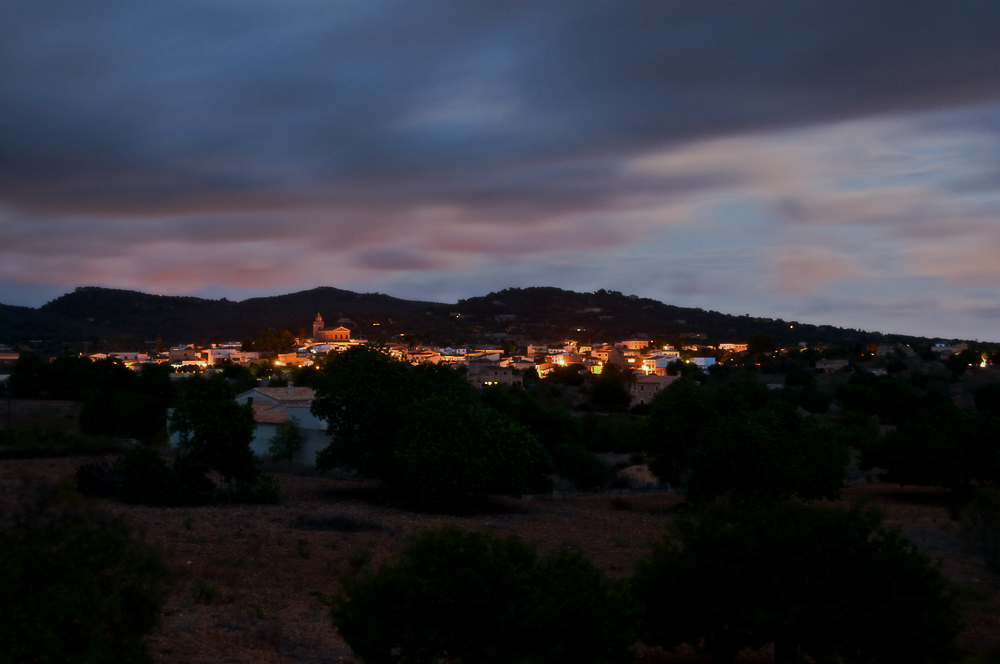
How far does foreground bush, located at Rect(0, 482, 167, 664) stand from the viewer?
5699 millimetres

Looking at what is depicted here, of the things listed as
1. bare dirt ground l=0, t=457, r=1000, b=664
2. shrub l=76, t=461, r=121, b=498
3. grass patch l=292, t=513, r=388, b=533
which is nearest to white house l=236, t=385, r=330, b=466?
bare dirt ground l=0, t=457, r=1000, b=664

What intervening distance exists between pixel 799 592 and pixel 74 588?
7.26 m

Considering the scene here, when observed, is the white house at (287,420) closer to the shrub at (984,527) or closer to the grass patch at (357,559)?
the grass patch at (357,559)

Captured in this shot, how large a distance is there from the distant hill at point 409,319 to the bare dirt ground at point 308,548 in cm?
10263

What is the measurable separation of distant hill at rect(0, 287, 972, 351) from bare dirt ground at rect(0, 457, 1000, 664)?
10263cm

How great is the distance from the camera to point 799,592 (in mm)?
9086

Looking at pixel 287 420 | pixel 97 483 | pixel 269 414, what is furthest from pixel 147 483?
pixel 269 414

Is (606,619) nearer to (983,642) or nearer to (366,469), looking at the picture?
(983,642)

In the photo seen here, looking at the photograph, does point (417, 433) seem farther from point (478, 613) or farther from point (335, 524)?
point (478, 613)

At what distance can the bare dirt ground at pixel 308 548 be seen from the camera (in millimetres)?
10164

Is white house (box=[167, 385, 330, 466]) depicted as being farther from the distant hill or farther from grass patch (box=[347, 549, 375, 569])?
the distant hill

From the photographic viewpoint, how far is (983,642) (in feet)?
38.5

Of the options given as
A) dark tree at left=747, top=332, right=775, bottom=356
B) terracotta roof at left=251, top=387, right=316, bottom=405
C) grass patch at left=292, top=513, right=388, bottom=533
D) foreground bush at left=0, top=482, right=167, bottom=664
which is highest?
dark tree at left=747, top=332, right=775, bottom=356

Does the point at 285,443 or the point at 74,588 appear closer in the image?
the point at 74,588
